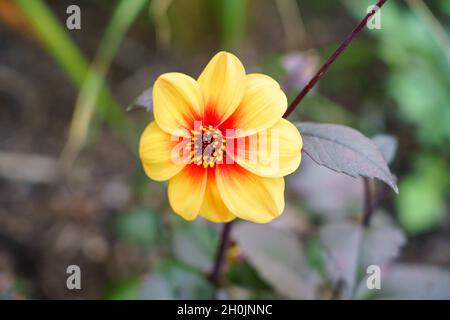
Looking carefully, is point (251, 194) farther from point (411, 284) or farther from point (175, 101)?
point (411, 284)

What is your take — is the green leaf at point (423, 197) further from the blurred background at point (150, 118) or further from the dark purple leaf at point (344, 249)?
the dark purple leaf at point (344, 249)

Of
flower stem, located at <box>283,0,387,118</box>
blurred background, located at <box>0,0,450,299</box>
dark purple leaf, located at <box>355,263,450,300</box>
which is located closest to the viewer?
flower stem, located at <box>283,0,387,118</box>

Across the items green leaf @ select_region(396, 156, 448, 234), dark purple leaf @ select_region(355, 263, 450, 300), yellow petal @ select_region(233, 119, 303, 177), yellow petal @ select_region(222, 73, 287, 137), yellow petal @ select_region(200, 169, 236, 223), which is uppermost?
green leaf @ select_region(396, 156, 448, 234)

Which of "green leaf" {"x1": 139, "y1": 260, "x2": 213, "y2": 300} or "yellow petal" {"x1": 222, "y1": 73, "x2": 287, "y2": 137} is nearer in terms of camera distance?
"yellow petal" {"x1": 222, "y1": 73, "x2": 287, "y2": 137}

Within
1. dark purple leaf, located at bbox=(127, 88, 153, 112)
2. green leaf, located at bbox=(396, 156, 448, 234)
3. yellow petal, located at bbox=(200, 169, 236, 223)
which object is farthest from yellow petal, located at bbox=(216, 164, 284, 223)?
green leaf, located at bbox=(396, 156, 448, 234)

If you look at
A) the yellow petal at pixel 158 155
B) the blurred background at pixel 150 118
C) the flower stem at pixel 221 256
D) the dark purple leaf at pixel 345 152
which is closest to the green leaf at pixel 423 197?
the blurred background at pixel 150 118

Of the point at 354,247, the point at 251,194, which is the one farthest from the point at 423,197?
the point at 251,194

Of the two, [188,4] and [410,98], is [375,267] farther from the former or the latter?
[188,4]

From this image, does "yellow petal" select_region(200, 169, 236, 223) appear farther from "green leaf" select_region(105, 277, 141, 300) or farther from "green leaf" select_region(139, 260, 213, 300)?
"green leaf" select_region(105, 277, 141, 300)
